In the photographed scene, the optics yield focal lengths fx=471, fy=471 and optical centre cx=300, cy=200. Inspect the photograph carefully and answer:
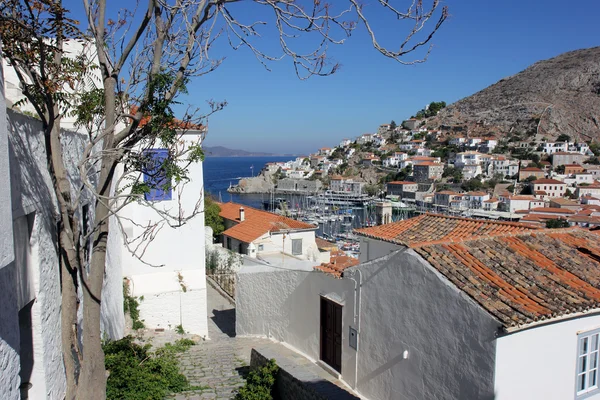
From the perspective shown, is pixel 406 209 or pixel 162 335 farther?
pixel 406 209

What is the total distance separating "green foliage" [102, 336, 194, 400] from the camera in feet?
22.9

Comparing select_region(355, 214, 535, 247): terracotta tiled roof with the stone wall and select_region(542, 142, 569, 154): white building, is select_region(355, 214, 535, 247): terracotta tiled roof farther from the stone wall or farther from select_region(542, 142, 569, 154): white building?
select_region(542, 142, 569, 154): white building

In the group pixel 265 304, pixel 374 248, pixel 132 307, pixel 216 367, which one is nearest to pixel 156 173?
pixel 216 367

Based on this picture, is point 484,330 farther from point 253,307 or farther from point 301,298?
point 253,307

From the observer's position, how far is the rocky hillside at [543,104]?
134m

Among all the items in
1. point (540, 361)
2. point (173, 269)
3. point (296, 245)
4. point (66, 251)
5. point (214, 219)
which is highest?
point (66, 251)

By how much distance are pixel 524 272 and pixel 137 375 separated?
6.20m

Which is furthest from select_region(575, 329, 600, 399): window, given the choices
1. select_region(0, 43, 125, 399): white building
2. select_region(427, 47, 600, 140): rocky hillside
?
select_region(427, 47, 600, 140): rocky hillside

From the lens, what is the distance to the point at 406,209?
93.1m

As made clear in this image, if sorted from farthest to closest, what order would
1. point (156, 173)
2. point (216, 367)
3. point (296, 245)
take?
1. point (296, 245)
2. point (216, 367)
3. point (156, 173)

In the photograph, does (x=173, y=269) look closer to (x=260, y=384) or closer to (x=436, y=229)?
(x=260, y=384)

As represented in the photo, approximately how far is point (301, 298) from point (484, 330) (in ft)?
17.1

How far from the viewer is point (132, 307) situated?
1223cm

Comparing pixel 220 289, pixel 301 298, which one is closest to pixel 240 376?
pixel 301 298
